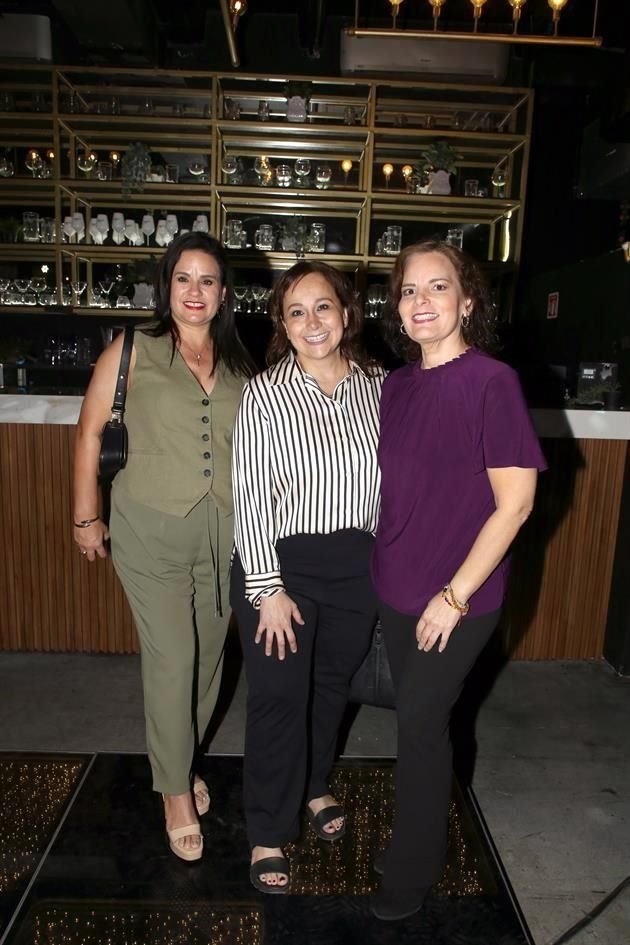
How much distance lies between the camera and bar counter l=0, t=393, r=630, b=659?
9.16 feet

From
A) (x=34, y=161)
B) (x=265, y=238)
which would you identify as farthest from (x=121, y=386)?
(x=34, y=161)

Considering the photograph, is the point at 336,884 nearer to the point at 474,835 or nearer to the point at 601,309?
the point at 474,835

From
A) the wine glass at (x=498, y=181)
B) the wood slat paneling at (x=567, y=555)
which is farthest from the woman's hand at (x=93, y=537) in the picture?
the wine glass at (x=498, y=181)

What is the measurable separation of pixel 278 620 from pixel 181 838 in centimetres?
72

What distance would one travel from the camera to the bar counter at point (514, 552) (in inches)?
110

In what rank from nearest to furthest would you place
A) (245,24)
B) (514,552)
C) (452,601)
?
(452,601) → (514,552) → (245,24)

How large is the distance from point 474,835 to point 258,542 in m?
1.10

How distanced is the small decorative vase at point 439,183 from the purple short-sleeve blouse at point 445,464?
3523mm

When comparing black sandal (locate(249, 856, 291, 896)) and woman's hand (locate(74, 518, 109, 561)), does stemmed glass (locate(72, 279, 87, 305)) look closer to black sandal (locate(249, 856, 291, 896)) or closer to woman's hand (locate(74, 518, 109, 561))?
woman's hand (locate(74, 518, 109, 561))

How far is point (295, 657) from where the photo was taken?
64.2 inches

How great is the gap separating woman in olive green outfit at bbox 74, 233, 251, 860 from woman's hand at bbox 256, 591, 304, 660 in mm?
246

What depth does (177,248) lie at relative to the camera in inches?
67.4

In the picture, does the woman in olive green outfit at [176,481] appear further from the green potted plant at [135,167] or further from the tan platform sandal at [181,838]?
the green potted plant at [135,167]

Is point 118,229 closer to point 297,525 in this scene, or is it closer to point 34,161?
point 34,161
